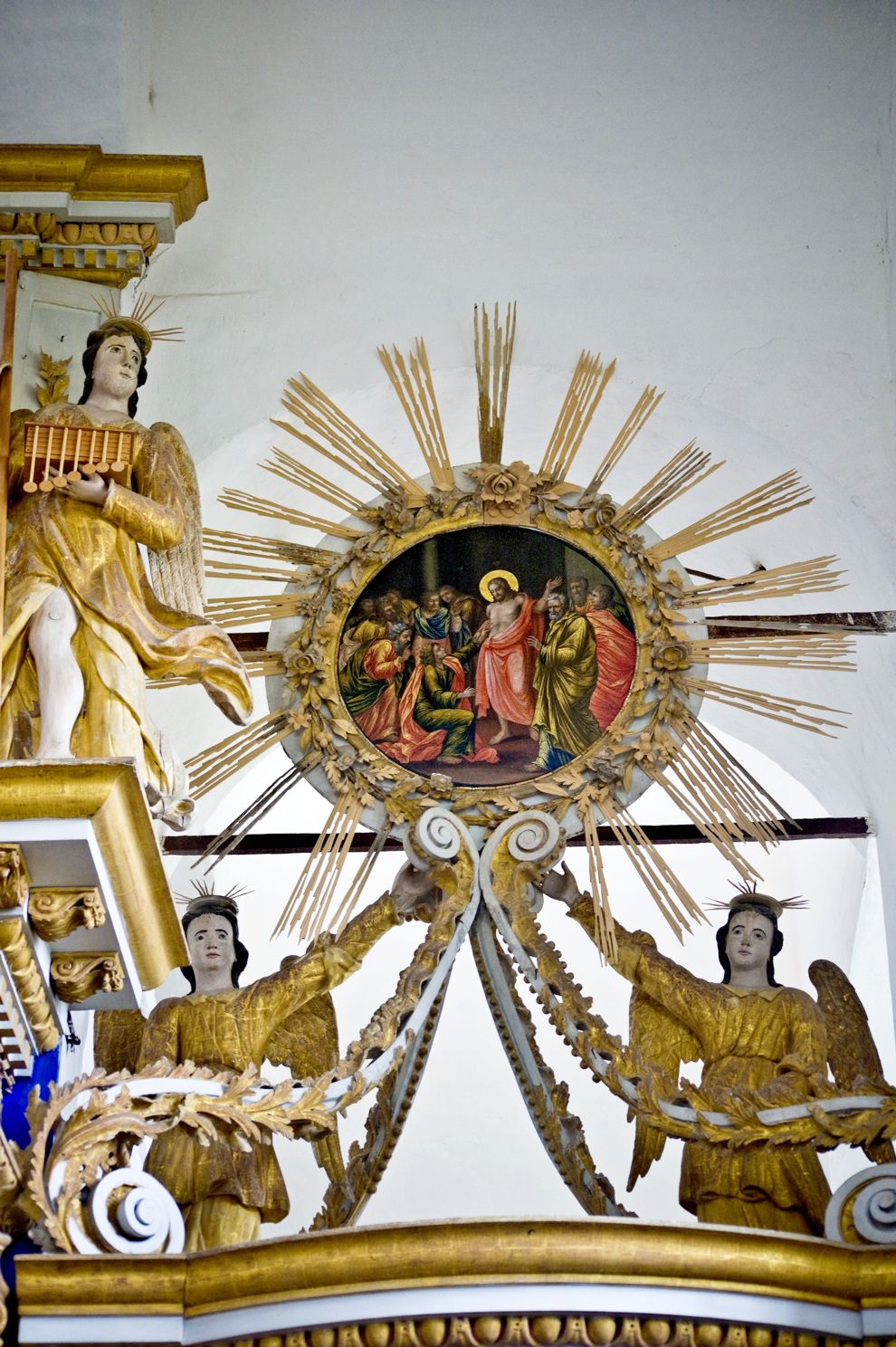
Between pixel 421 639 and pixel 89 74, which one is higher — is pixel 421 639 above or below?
below

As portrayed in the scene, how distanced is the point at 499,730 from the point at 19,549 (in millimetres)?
1599

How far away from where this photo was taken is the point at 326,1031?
676cm

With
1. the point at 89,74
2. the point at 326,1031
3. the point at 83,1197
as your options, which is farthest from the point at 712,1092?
the point at 89,74

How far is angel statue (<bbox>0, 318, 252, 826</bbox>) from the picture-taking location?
6.19 meters

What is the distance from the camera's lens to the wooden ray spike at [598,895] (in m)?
6.82

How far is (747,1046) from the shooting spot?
6.63 metres

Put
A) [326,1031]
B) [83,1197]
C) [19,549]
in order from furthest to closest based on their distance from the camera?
[326,1031] < [19,549] < [83,1197]

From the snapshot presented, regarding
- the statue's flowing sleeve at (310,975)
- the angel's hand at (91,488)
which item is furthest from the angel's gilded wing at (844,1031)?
the angel's hand at (91,488)

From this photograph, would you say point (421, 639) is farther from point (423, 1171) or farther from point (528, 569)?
point (423, 1171)

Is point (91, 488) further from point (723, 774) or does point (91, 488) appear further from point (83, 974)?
point (723, 774)

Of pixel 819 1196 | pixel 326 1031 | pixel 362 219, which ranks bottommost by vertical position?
pixel 819 1196

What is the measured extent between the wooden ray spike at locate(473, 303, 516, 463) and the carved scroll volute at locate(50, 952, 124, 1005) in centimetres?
210

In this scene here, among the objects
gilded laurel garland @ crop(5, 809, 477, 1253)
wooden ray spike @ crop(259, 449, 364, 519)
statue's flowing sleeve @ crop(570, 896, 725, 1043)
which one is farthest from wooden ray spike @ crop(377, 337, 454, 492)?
statue's flowing sleeve @ crop(570, 896, 725, 1043)

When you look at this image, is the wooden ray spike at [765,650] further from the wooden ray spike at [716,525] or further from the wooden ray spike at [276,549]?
Result: the wooden ray spike at [276,549]
